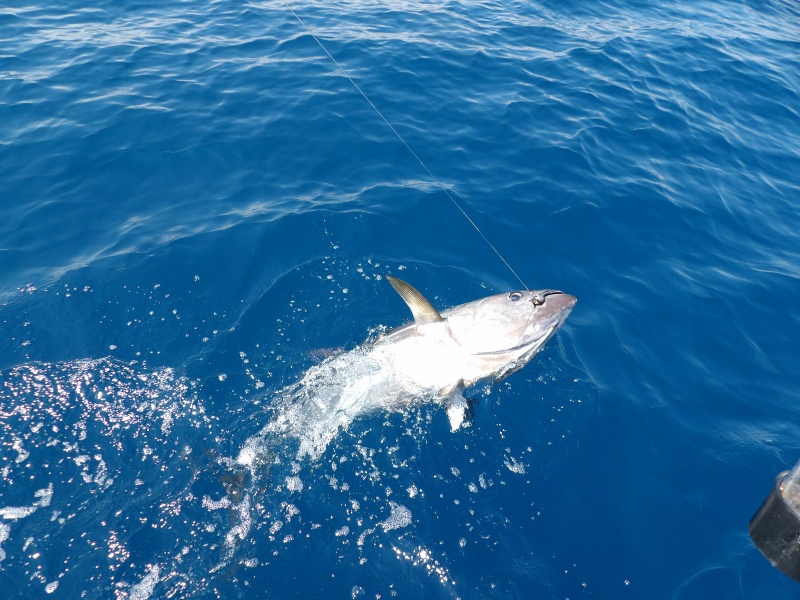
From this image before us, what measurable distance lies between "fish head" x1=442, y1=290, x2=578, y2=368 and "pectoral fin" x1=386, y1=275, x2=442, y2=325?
1.26ft

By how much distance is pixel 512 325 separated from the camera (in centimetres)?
729

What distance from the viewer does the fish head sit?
23.9 ft

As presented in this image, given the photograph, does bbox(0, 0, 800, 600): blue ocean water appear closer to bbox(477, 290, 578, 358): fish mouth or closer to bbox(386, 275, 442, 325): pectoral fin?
bbox(477, 290, 578, 358): fish mouth

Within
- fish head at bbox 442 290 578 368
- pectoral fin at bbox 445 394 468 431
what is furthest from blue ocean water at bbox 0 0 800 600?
fish head at bbox 442 290 578 368

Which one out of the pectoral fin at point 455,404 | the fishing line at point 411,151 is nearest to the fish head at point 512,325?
the pectoral fin at point 455,404

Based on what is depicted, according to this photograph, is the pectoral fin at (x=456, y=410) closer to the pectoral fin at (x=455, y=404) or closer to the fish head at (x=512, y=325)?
the pectoral fin at (x=455, y=404)

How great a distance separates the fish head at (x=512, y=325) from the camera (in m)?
7.27

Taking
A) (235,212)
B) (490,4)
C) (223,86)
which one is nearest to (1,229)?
(235,212)

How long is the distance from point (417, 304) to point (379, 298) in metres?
1.92

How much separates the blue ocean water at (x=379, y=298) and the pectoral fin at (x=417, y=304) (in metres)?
1.34

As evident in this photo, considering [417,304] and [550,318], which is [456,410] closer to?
[417,304]

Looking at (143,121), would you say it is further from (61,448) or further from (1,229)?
(61,448)

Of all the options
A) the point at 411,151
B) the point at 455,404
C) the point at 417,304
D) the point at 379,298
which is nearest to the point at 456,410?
the point at 455,404

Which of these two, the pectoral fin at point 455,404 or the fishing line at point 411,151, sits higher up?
the fishing line at point 411,151
